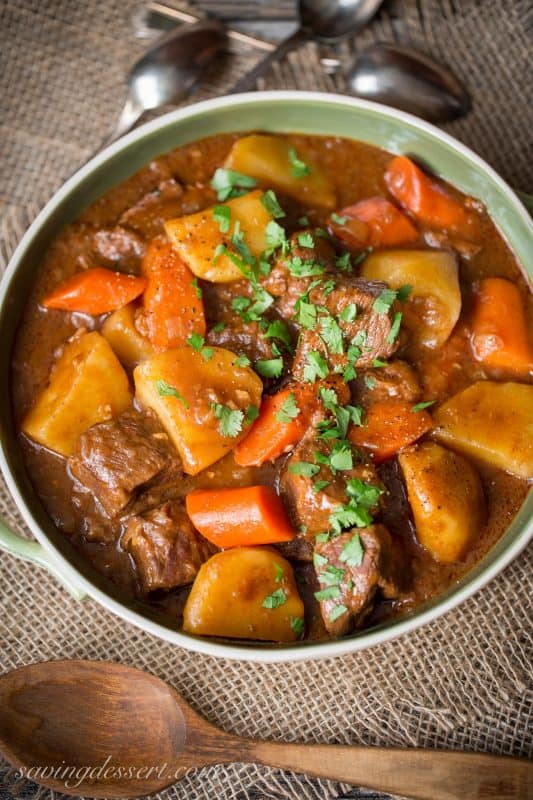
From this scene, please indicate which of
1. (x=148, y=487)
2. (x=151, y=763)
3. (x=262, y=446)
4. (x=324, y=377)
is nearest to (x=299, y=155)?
(x=324, y=377)

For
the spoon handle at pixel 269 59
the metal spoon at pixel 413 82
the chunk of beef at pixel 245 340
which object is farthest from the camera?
the spoon handle at pixel 269 59

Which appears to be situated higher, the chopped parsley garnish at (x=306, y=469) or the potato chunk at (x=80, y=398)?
the chopped parsley garnish at (x=306, y=469)

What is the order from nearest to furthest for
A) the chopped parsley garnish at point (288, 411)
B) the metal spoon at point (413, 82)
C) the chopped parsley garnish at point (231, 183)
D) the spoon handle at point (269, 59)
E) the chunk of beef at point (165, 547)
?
the chunk of beef at point (165, 547), the chopped parsley garnish at point (288, 411), the chopped parsley garnish at point (231, 183), the metal spoon at point (413, 82), the spoon handle at point (269, 59)

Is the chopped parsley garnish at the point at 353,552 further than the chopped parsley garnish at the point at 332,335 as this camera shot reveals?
No

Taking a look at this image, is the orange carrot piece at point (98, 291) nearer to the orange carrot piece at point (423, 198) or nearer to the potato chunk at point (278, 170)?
the potato chunk at point (278, 170)

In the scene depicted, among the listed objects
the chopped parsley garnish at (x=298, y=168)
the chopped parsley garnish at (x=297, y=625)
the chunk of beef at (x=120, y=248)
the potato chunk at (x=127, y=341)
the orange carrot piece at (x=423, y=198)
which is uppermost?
the orange carrot piece at (x=423, y=198)

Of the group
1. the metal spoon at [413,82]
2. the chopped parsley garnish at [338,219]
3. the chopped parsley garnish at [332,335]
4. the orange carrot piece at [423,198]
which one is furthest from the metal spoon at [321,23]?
the chopped parsley garnish at [332,335]

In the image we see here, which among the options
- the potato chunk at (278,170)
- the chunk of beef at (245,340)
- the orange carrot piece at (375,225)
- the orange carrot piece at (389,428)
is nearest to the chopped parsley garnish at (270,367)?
the chunk of beef at (245,340)
